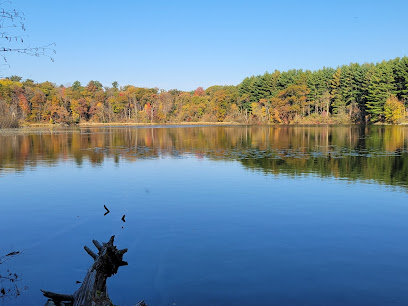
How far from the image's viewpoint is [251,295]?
654 centimetres

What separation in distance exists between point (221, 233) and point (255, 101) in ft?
343

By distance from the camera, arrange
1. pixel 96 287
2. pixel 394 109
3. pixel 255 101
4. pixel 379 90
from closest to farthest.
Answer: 1. pixel 96 287
2. pixel 394 109
3. pixel 379 90
4. pixel 255 101

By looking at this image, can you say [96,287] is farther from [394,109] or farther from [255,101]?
[255,101]

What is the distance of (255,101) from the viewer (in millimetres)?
111625

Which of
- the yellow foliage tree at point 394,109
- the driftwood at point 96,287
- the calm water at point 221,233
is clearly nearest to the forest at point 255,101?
the yellow foliage tree at point 394,109

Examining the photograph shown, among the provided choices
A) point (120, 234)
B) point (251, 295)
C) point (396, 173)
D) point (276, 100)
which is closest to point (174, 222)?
point (120, 234)

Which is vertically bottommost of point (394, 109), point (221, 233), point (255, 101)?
point (221, 233)

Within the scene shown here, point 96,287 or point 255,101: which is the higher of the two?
point 255,101

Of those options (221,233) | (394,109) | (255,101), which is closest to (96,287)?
(221,233)

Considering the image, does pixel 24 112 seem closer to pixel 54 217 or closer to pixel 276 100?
pixel 276 100

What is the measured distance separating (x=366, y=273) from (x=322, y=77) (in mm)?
101795

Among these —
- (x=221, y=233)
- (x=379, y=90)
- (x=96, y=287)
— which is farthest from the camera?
(x=379, y=90)

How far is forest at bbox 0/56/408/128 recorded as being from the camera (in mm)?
86188

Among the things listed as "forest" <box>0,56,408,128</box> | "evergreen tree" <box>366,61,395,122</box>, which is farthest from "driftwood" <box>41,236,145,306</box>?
"evergreen tree" <box>366,61,395,122</box>
